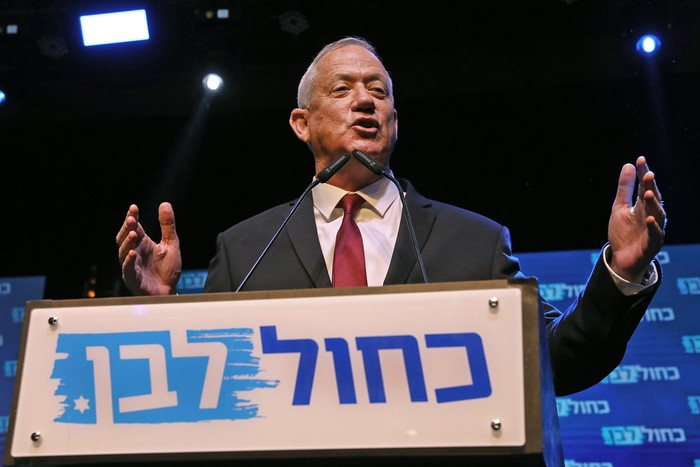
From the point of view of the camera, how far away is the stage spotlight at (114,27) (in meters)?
4.08

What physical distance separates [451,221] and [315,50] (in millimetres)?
2675

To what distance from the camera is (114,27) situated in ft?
13.7

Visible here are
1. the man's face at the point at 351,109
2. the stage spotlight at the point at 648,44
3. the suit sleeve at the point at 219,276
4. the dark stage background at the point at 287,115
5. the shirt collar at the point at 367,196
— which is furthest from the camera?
the dark stage background at the point at 287,115

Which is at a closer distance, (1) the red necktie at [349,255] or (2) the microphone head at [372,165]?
(2) the microphone head at [372,165]

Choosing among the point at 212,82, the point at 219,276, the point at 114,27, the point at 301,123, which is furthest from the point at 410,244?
the point at 212,82

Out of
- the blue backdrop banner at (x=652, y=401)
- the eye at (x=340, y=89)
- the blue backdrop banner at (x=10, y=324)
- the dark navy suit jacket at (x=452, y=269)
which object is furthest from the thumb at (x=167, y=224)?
the blue backdrop banner at (x=10, y=324)

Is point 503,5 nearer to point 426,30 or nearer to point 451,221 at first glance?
point 426,30

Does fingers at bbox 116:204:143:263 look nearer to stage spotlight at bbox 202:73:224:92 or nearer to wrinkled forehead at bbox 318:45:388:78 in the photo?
wrinkled forehead at bbox 318:45:388:78

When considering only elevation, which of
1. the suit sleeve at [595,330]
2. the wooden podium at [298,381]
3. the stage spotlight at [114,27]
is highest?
the stage spotlight at [114,27]

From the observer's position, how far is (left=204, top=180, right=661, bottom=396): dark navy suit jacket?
137 cm

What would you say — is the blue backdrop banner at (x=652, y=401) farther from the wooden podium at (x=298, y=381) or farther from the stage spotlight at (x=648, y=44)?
the wooden podium at (x=298, y=381)

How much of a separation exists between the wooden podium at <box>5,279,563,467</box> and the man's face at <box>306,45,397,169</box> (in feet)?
3.14

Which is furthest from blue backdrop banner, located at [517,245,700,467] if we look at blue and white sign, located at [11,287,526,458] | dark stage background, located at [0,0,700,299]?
blue and white sign, located at [11,287,526,458]

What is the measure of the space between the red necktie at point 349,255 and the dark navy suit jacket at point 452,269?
3 cm
